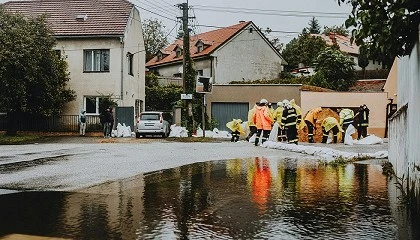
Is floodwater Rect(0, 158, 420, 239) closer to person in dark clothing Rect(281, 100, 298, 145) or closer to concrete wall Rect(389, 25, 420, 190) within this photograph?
concrete wall Rect(389, 25, 420, 190)

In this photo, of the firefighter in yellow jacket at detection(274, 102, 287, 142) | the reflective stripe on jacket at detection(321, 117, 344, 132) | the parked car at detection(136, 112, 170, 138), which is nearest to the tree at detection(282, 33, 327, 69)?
the parked car at detection(136, 112, 170, 138)

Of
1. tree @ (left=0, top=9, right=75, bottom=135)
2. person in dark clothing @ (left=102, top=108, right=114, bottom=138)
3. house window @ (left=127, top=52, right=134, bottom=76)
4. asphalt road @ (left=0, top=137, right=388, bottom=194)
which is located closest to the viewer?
asphalt road @ (left=0, top=137, right=388, bottom=194)

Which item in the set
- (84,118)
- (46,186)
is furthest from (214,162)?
(84,118)

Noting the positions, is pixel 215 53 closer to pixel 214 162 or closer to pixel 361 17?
pixel 214 162

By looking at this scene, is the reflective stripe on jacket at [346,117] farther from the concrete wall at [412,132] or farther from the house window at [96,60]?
the house window at [96,60]

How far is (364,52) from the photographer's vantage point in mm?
7199

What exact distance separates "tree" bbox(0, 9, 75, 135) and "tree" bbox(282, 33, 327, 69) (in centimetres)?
3950

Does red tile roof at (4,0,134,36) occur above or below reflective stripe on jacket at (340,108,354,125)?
above

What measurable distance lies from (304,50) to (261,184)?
61560 mm

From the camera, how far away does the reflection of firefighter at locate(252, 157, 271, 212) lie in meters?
7.78

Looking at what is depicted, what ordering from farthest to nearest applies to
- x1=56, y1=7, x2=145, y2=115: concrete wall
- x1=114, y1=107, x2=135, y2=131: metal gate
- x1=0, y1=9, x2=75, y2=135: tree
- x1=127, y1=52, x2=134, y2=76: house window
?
1. x1=127, y1=52, x2=134, y2=76: house window
2. x1=56, y1=7, x2=145, y2=115: concrete wall
3. x1=114, y1=107, x2=135, y2=131: metal gate
4. x1=0, y1=9, x2=75, y2=135: tree

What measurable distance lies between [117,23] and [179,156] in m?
23.5

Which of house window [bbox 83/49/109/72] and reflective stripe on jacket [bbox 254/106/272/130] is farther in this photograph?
house window [bbox 83/49/109/72]

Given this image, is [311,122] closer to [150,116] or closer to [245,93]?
[150,116]
